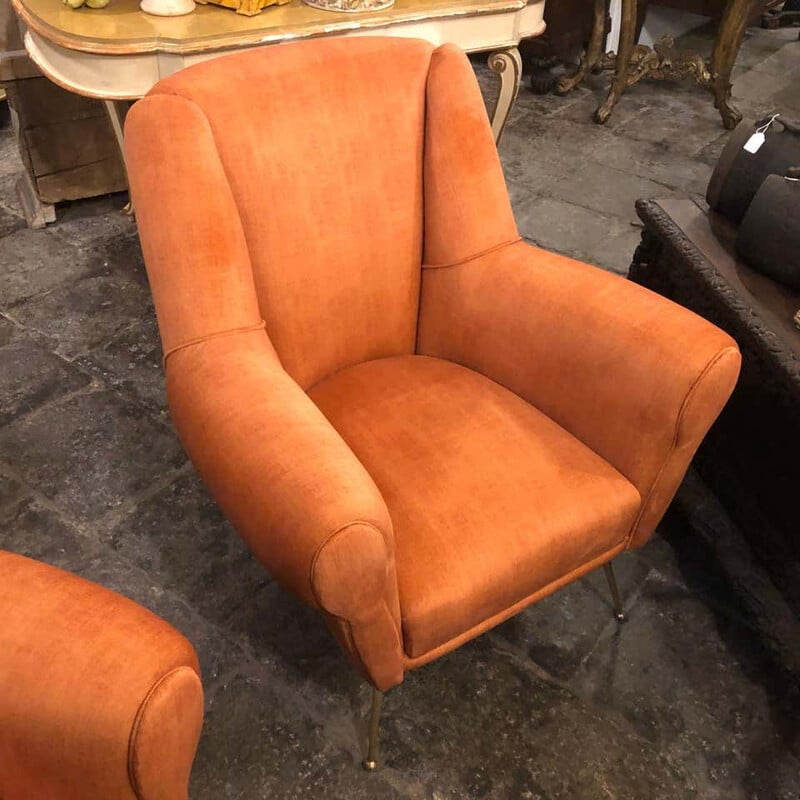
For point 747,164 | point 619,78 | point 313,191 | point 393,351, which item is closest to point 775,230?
point 747,164

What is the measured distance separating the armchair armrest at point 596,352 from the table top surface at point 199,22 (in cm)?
82

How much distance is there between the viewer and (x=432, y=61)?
1.42m

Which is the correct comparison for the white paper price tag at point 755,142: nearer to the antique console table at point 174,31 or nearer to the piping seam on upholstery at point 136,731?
the antique console table at point 174,31

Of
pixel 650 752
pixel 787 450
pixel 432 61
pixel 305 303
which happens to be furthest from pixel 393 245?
pixel 650 752

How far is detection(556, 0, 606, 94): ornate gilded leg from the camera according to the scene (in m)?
3.50

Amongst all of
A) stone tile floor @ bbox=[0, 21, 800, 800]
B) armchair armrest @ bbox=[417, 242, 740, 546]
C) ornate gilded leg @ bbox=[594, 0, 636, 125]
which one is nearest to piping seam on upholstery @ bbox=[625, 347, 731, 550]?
armchair armrest @ bbox=[417, 242, 740, 546]

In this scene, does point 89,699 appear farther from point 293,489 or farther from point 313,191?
point 313,191

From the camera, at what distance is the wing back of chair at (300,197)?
1202 millimetres

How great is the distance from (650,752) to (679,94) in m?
3.38

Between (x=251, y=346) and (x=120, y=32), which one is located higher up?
(x=120, y=32)

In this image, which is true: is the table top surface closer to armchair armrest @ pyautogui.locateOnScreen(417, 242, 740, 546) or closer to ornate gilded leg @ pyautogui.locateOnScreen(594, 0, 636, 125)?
armchair armrest @ pyautogui.locateOnScreen(417, 242, 740, 546)

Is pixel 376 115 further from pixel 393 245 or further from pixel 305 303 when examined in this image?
pixel 305 303

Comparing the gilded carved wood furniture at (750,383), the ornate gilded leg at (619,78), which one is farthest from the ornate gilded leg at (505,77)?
the ornate gilded leg at (619,78)

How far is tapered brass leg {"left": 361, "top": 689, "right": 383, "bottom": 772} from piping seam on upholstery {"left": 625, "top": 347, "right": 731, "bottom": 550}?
0.49 m
